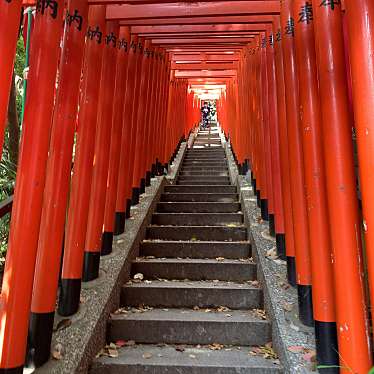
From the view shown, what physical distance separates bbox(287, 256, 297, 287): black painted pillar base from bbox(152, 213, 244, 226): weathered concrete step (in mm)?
2065

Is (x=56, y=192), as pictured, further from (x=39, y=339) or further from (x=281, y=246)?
(x=281, y=246)

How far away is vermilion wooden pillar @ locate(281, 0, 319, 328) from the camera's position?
116 inches

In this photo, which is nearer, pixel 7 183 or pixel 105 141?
pixel 105 141

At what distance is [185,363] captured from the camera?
9.73 feet

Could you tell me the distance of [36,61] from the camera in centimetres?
252

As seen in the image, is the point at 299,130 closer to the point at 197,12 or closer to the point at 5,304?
the point at 197,12

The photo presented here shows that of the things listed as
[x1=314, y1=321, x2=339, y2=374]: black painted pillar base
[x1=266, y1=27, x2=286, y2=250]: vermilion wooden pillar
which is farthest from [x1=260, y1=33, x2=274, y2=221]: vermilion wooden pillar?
[x1=314, y1=321, x2=339, y2=374]: black painted pillar base

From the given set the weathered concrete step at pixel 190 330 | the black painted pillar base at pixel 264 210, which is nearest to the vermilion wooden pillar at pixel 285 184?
the weathered concrete step at pixel 190 330

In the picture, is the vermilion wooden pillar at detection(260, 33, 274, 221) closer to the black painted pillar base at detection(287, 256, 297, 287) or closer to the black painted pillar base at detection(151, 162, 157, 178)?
the black painted pillar base at detection(287, 256, 297, 287)

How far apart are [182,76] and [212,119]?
16.6m

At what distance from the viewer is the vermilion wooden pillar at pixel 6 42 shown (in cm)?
206

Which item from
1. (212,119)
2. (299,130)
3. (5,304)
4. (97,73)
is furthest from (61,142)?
(212,119)

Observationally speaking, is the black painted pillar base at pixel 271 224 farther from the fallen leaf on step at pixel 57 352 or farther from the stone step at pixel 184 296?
the fallen leaf on step at pixel 57 352

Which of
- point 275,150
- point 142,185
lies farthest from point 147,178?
point 275,150
